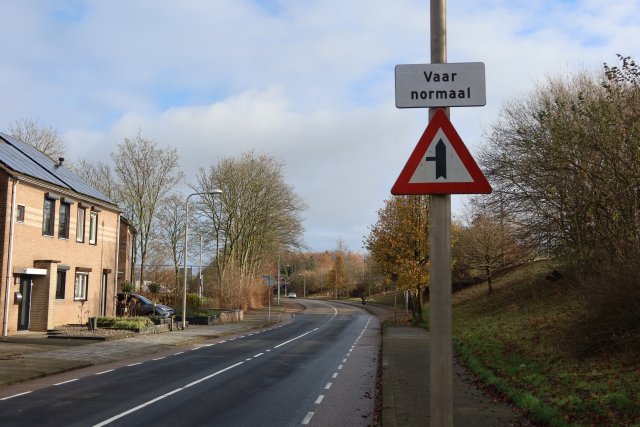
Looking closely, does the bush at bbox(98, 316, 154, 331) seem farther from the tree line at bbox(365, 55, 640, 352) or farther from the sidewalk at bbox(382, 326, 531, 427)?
the tree line at bbox(365, 55, 640, 352)

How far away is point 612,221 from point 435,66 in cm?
1096

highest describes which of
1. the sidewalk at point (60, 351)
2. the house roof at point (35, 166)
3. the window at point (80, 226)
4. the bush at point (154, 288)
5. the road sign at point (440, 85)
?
the house roof at point (35, 166)

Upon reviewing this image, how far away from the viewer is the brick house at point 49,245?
23.5 metres

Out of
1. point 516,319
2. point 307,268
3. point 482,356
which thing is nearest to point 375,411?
point 482,356

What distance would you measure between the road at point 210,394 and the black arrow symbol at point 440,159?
6.21 metres

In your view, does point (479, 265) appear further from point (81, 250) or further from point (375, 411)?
point (375, 411)

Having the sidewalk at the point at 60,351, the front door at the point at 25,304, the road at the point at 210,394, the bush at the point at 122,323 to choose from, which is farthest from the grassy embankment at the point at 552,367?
the front door at the point at 25,304

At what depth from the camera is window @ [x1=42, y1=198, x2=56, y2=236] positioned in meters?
26.5

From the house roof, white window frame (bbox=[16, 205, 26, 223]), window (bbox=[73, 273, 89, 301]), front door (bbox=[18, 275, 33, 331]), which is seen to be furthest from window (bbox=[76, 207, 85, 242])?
white window frame (bbox=[16, 205, 26, 223])

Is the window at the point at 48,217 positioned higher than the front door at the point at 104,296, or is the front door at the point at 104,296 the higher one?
the window at the point at 48,217

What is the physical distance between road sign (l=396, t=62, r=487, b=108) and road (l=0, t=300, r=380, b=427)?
6.48m

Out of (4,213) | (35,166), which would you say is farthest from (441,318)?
(35,166)

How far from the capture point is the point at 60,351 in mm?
19641

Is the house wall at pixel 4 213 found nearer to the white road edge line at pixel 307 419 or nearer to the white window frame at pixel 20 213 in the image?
the white window frame at pixel 20 213
